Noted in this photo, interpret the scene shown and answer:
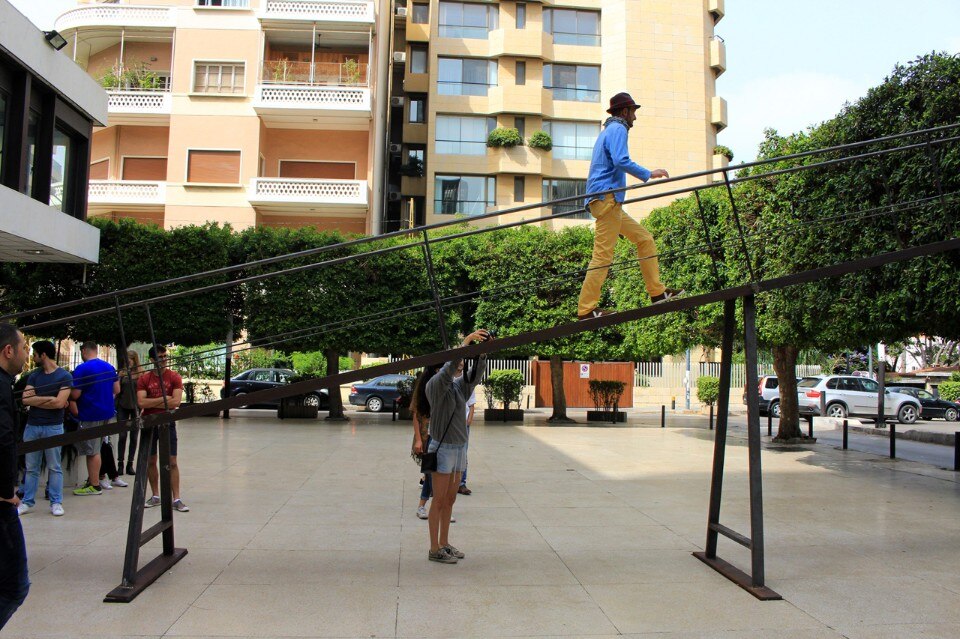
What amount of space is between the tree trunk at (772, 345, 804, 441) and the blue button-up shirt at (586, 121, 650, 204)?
12.4m

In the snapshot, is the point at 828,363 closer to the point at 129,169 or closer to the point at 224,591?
the point at 129,169

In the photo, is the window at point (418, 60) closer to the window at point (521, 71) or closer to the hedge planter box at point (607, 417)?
the window at point (521, 71)

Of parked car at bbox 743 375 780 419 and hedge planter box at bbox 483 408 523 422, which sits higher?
parked car at bbox 743 375 780 419

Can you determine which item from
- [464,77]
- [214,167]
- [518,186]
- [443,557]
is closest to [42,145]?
[443,557]

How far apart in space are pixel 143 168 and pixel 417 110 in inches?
589

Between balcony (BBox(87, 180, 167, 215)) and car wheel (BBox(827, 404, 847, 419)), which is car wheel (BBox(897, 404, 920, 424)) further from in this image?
balcony (BBox(87, 180, 167, 215))

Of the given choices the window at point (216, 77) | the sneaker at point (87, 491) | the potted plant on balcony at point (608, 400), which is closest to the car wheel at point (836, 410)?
the potted plant on balcony at point (608, 400)

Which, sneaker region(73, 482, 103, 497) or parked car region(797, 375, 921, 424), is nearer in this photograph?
sneaker region(73, 482, 103, 497)

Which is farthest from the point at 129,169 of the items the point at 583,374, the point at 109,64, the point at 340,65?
the point at 583,374

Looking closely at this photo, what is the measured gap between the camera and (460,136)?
3756 centimetres

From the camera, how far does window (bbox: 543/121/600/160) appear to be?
38.1 meters

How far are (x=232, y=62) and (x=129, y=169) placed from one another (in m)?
6.16

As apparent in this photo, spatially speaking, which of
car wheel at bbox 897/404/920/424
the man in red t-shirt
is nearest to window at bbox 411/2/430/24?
car wheel at bbox 897/404/920/424

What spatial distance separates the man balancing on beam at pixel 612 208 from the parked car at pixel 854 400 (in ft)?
73.6
